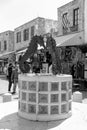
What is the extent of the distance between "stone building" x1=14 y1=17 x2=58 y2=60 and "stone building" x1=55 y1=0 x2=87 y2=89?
352 centimetres

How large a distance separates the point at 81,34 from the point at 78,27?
975 mm

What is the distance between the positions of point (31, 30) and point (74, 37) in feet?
30.7

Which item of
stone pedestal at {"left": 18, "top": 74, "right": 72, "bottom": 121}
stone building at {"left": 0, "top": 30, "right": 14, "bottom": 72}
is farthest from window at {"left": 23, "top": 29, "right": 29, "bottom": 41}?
stone pedestal at {"left": 18, "top": 74, "right": 72, "bottom": 121}

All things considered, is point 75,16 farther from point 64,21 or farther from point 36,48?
point 36,48

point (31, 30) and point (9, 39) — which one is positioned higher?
point (31, 30)

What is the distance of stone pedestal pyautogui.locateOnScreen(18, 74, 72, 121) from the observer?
4680mm

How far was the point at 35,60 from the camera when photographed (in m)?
5.38

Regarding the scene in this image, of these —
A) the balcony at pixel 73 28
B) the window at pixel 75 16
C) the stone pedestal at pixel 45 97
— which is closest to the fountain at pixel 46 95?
the stone pedestal at pixel 45 97

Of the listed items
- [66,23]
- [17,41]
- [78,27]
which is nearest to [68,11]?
[66,23]

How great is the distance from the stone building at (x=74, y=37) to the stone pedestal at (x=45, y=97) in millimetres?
6638

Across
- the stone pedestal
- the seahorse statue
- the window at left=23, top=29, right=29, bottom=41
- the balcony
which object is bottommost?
the stone pedestal

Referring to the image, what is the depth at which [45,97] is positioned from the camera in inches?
185

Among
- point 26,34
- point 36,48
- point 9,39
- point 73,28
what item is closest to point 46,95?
point 36,48

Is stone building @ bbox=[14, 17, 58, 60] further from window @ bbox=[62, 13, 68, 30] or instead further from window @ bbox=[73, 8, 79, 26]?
A: window @ bbox=[73, 8, 79, 26]
